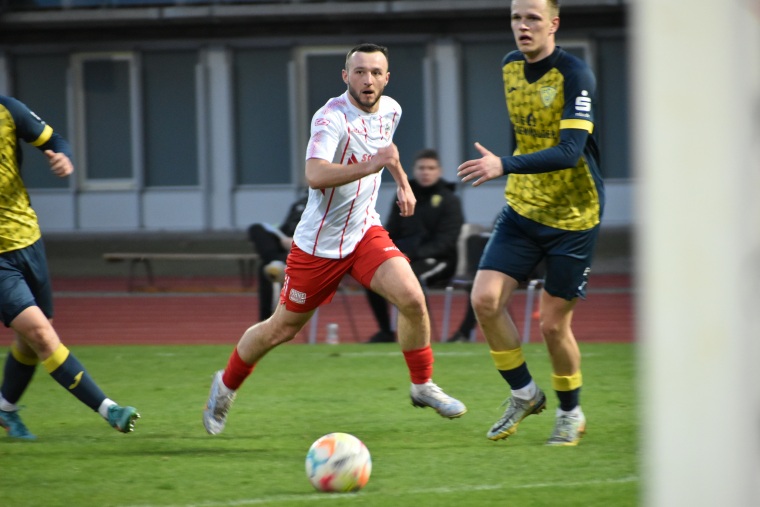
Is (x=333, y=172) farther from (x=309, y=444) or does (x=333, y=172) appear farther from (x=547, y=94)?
(x=309, y=444)

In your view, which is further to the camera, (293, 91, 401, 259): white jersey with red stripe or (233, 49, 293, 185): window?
(233, 49, 293, 185): window

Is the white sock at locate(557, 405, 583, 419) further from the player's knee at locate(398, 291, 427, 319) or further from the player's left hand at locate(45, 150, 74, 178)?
the player's left hand at locate(45, 150, 74, 178)

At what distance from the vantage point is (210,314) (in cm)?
1574

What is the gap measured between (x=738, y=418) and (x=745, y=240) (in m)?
0.26

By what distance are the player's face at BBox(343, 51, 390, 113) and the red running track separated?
21.3ft

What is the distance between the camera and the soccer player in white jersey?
19.5ft

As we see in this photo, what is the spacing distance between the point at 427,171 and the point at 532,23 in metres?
5.91

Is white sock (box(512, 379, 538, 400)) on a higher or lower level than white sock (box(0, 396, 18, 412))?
higher

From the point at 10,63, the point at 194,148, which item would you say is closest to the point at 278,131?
the point at 194,148

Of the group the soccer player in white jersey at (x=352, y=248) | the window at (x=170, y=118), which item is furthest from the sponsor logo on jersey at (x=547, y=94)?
the window at (x=170, y=118)

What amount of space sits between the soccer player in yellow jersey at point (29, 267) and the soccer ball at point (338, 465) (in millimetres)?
1497

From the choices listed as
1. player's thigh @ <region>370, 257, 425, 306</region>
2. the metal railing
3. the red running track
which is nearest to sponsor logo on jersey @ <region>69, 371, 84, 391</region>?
player's thigh @ <region>370, 257, 425, 306</region>

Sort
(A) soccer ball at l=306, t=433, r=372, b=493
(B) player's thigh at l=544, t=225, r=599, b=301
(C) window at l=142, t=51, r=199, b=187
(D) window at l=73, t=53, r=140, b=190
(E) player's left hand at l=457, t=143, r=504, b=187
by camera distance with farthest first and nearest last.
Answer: (D) window at l=73, t=53, r=140, b=190 < (C) window at l=142, t=51, r=199, b=187 < (B) player's thigh at l=544, t=225, r=599, b=301 < (E) player's left hand at l=457, t=143, r=504, b=187 < (A) soccer ball at l=306, t=433, r=372, b=493

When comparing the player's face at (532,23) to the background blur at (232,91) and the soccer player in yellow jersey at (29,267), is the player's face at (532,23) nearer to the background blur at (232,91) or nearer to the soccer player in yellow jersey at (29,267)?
the soccer player in yellow jersey at (29,267)
